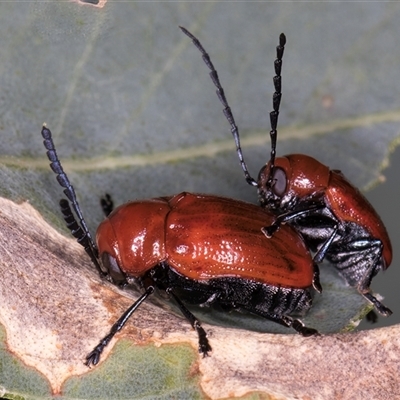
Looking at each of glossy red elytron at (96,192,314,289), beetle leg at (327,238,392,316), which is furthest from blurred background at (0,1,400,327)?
beetle leg at (327,238,392,316)

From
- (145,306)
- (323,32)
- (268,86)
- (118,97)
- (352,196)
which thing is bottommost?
(145,306)

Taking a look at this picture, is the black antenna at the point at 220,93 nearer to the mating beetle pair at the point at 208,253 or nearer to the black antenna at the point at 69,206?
the mating beetle pair at the point at 208,253

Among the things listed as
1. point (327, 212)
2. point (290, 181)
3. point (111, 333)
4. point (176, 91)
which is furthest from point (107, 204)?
point (327, 212)

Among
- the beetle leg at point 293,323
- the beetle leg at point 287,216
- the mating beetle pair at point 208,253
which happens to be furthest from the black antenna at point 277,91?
the beetle leg at point 293,323

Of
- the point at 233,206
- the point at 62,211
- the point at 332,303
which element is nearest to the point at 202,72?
the point at 233,206

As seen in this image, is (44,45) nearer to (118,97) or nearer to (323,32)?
(118,97)

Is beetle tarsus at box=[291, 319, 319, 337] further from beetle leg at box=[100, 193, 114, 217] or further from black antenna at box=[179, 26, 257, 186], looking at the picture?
beetle leg at box=[100, 193, 114, 217]
